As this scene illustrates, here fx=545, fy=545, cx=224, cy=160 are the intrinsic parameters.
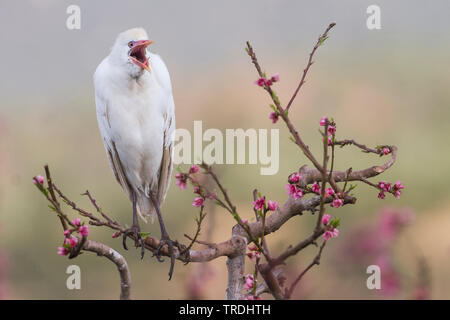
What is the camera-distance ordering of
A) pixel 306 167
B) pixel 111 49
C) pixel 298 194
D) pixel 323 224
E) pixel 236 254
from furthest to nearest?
pixel 111 49, pixel 306 167, pixel 236 254, pixel 298 194, pixel 323 224

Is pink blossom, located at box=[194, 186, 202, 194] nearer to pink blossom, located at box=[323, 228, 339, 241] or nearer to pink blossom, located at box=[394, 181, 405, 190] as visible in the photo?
pink blossom, located at box=[323, 228, 339, 241]

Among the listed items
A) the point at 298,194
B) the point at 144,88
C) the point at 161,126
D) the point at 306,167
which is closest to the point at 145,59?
the point at 144,88

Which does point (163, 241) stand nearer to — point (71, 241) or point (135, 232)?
point (135, 232)

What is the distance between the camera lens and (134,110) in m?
2.35

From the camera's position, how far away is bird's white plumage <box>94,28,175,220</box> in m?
2.33

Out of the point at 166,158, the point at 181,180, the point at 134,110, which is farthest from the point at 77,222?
the point at 166,158

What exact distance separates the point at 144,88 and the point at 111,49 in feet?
0.78

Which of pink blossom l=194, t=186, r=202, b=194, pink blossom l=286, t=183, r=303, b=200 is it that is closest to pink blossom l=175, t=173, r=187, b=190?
pink blossom l=194, t=186, r=202, b=194

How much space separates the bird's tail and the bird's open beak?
0.69 meters

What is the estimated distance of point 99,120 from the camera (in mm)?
2461

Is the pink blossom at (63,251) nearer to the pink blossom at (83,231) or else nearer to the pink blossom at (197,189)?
the pink blossom at (83,231)

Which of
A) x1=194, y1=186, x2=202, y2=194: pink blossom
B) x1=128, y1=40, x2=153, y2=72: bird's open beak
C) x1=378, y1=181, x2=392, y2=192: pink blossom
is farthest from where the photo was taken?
x1=128, y1=40, x2=153, y2=72: bird's open beak

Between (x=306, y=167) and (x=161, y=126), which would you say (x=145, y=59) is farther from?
(x=306, y=167)

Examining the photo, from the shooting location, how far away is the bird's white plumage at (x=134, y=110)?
2.33 metres
